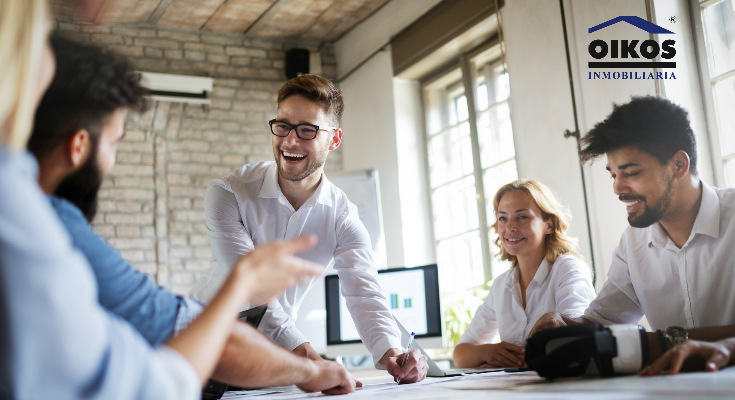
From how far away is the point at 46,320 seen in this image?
635 mm

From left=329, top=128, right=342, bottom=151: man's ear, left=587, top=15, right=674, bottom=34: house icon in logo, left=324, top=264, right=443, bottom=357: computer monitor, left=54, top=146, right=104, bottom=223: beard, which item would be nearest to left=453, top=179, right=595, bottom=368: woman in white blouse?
left=324, top=264, right=443, bottom=357: computer monitor

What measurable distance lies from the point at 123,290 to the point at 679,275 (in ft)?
5.25

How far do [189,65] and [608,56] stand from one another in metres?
3.80

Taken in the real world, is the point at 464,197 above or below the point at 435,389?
above

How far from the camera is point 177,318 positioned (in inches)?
45.9

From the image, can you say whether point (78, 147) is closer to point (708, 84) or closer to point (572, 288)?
point (572, 288)

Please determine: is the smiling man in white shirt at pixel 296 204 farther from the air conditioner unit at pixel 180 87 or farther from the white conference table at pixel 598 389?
the air conditioner unit at pixel 180 87

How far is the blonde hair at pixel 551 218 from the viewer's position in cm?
296

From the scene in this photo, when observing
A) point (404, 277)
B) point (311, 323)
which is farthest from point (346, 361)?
point (404, 277)

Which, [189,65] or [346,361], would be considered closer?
[346,361]

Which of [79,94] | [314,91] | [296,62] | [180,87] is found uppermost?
[296,62]

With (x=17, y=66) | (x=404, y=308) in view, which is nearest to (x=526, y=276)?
(x=404, y=308)

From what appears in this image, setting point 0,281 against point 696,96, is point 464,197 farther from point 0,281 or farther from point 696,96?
point 0,281

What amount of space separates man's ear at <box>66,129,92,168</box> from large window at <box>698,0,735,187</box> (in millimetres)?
3316
